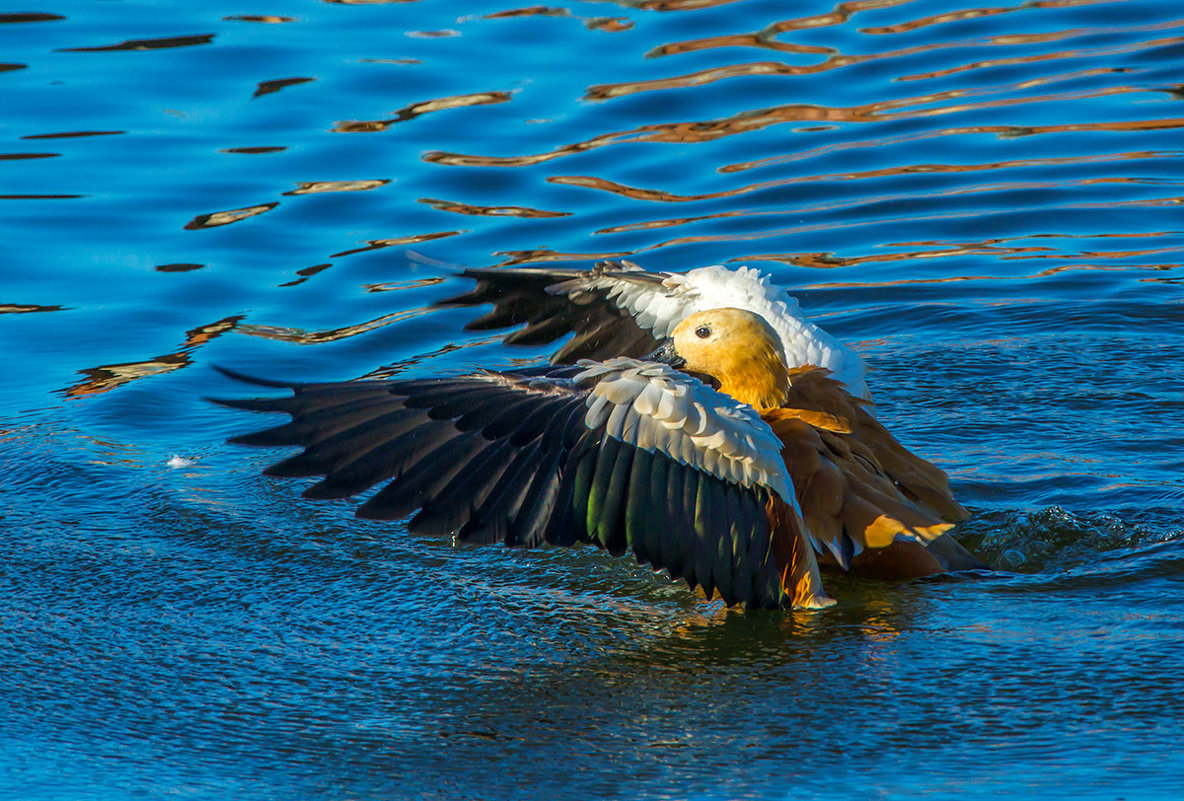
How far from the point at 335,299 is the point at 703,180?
2.56 metres

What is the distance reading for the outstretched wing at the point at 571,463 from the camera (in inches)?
159

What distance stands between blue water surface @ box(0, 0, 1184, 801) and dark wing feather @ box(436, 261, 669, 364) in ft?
1.02

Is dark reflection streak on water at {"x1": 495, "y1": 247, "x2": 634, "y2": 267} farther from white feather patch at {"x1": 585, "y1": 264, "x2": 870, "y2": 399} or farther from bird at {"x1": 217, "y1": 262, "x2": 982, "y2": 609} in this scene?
bird at {"x1": 217, "y1": 262, "x2": 982, "y2": 609}

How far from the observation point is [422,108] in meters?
9.81

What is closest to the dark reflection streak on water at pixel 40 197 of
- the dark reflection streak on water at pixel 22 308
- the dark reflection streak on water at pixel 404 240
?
the dark reflection streak on water at pixel 22 308

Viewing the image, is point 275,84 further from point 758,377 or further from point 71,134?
point 758,377

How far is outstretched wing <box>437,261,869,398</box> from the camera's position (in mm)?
5434

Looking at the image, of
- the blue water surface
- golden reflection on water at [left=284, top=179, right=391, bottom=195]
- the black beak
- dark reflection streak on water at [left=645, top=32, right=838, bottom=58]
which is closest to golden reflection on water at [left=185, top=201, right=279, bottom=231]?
the blue water surface

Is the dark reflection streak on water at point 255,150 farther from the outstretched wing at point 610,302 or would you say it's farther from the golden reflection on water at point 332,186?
the outstretched wing at point 610,302

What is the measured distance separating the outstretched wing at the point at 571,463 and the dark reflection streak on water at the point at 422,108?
5675mm

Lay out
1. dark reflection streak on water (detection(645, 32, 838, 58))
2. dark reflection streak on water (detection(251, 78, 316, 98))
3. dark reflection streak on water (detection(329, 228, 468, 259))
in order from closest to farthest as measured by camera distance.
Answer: dark reflection streak on water (detection(329, 228, 468, 259))
dark reflection streak on water (detection(251, 78, 316, 98))
dark reflection streak on water (detection(645, 32, 838, 58))

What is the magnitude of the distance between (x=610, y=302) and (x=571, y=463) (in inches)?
71.4

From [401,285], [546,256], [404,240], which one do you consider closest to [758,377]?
[546,256]

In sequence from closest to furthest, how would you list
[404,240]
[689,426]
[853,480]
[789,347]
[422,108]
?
[689,426] → [853,480] → [789,347] → [404,240] → [422,108]
